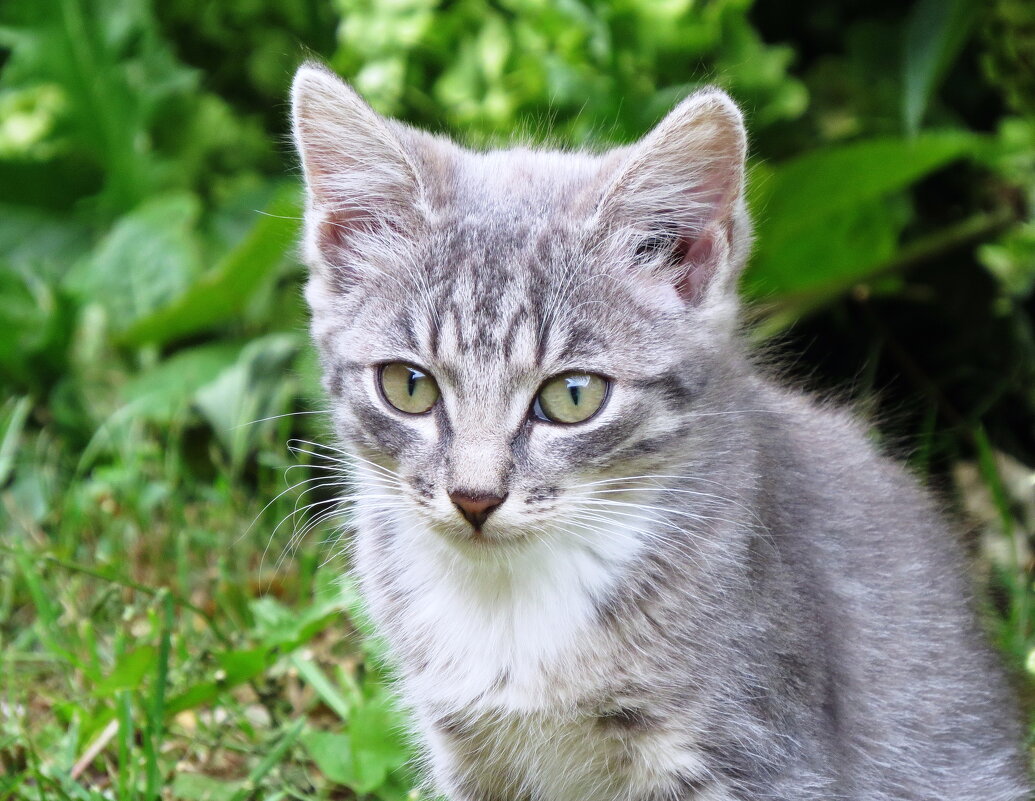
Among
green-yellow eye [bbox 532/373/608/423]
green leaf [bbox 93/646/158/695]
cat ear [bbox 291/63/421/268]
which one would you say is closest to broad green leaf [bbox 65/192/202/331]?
green leaf [bbox 93/646/158/695]

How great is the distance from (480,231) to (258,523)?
189 cm

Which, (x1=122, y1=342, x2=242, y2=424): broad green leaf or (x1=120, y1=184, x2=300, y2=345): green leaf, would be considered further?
(x1=122, y1=342, x2=242, y2=424): broad green leaf

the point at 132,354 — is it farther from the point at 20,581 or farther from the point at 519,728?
the point at 519,728

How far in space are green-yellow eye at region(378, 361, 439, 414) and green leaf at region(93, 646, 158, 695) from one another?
1013 mm

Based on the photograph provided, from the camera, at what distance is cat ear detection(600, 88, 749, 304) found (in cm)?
237

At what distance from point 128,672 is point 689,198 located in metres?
1.79

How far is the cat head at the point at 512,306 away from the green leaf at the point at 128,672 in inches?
30.5

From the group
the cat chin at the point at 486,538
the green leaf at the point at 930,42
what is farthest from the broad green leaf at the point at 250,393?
the green leaf at the point at 930,42

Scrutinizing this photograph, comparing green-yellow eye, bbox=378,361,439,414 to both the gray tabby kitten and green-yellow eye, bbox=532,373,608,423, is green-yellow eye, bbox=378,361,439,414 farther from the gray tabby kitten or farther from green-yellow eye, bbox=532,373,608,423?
green-yellow eye, bbox=532,373,608,423

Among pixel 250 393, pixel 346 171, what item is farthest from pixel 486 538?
pixel 250 393

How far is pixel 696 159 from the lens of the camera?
242 centimetres

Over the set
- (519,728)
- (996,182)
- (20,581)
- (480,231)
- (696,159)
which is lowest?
(20,581)

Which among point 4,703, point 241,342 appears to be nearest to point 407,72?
point 241,342

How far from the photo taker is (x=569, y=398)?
240cm
